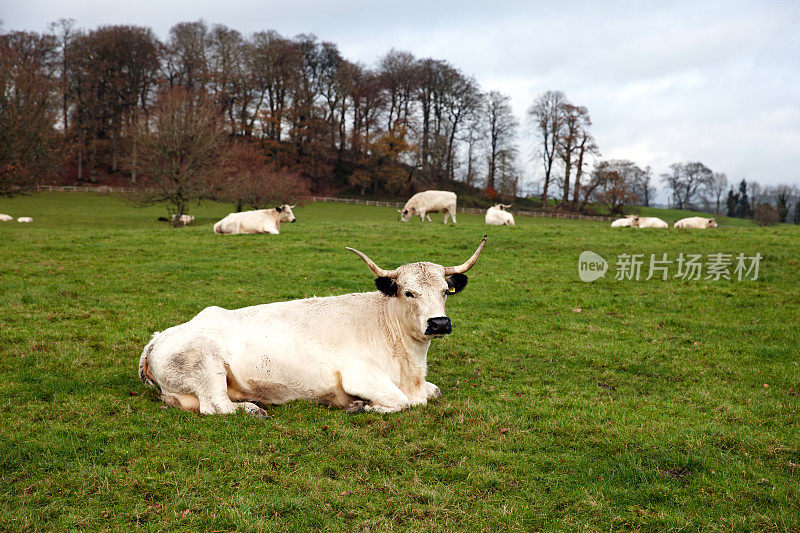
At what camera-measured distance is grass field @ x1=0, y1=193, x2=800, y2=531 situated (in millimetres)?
4340

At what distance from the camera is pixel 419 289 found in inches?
261

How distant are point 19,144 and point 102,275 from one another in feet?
39.9

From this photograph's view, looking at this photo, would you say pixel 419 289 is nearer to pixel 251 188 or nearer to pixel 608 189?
pixel 251 188

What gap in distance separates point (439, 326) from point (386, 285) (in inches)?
50.5

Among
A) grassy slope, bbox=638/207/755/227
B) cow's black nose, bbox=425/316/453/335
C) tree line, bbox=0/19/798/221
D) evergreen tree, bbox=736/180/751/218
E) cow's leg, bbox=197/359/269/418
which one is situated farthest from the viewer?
evergreen tree, bbox=736/180/751/218

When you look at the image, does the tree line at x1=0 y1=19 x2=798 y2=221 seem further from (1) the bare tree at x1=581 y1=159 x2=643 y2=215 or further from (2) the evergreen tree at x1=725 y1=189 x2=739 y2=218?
(2) the evergreen tree at x1=725 y1=189 x2=739 y2=218

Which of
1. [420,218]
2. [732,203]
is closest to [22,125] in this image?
[420,218]

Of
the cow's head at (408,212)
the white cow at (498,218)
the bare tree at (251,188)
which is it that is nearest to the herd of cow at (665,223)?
the white cow at (498,218)

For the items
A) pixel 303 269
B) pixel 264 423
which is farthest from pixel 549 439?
pixel 303 269

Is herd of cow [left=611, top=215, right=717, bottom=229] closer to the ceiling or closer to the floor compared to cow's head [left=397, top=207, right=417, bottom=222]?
closer to the ceiling

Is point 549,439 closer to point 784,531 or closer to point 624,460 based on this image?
point 624,460

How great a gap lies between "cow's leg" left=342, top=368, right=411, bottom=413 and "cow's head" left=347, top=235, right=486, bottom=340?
774 mm

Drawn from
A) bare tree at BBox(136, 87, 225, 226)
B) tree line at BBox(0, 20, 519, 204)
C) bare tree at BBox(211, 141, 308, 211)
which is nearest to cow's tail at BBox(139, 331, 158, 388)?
bare tree at BBox(136, 87, 225, 226)

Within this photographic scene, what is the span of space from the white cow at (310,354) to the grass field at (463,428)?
29 cm
